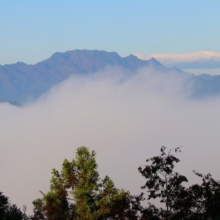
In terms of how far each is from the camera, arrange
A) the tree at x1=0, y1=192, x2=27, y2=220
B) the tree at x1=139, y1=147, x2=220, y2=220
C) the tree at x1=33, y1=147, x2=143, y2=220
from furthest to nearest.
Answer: the tree at x1=0, y1=192, x2=27, y2=220 → the tree at x1=33, y1=147, x2=143, y2=220 → the tree at x1=139, y1=147, x2=220, y2=220

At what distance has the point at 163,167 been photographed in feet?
80.8

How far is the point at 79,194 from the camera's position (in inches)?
1187

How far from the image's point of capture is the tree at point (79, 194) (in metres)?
29.8

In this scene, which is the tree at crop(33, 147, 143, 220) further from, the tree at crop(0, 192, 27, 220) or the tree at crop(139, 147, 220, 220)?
the tree at crop(0, 192, 27, 220)

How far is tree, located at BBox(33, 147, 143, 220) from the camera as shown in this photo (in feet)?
97.9

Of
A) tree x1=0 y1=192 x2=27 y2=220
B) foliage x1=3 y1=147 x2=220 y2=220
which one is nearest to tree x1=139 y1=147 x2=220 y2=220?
foliage x1=3 y1=147 x2=220 y2=220

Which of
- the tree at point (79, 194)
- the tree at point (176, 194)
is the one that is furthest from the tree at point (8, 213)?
the tree at point (176, 194)

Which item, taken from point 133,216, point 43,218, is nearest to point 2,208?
point 43,218

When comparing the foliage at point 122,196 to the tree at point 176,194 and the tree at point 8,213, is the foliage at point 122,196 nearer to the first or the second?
the tree at point 176,194

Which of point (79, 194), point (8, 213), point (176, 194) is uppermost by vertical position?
point (8, 213)

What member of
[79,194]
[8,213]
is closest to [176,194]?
[79,194]

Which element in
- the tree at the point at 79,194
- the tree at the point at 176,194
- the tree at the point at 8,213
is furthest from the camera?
the tree at the point at 8,213

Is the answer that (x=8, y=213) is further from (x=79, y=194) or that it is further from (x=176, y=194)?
(x=176, y=194)

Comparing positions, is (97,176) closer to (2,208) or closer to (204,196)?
(204,196)
